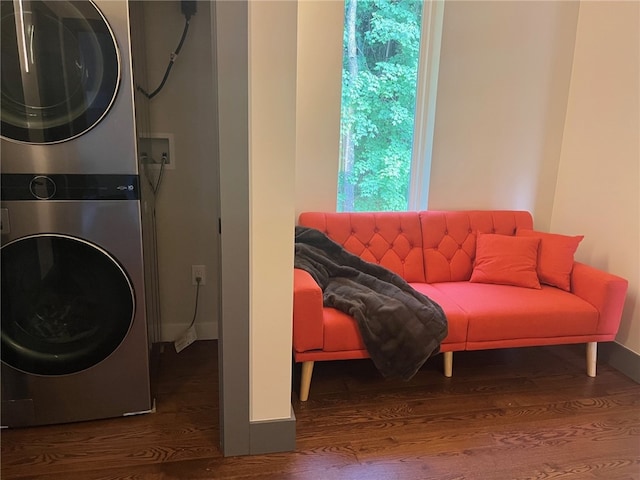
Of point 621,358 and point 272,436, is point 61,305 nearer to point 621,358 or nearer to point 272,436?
point 272,436

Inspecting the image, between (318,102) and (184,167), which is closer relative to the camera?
(184,167)

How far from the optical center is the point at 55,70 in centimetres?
156

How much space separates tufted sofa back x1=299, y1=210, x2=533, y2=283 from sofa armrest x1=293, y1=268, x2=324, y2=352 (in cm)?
59

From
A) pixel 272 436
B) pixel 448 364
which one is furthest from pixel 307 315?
pixel 448 364

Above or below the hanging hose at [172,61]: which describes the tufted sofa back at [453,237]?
below

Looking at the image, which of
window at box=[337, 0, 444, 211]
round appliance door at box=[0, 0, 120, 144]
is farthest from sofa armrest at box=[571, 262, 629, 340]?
round appliance door at box=[0, 0, 120, 144]

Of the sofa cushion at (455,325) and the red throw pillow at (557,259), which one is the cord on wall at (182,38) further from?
the red throw pillow at (557,259)

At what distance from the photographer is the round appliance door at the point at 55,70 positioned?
1524mm

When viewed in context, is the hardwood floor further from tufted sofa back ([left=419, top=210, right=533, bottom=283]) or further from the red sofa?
tufted sofa back ([left=419, top=210, right=533, bottom=283])

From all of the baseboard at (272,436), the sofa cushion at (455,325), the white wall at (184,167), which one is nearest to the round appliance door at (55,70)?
the white wall at (184,167)

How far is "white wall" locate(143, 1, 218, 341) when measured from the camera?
7.28 feet

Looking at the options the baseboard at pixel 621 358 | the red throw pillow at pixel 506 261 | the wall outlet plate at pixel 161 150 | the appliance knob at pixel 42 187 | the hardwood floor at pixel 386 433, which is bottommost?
the hardwood floor at pixel 386 433

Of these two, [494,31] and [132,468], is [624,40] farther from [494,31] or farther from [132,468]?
[132,468]

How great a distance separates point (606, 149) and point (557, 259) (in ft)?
2.30
